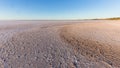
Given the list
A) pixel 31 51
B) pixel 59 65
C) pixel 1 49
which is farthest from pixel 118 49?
pixel 1 49

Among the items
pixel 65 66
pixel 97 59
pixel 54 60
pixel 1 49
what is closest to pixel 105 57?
pixel 97 59

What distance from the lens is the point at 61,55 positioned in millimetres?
4691

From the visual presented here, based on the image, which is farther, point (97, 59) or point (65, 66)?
point (97, 59)

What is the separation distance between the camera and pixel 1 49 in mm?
5395

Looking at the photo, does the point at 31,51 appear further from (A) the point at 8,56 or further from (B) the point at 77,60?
(B) the point at 77,60

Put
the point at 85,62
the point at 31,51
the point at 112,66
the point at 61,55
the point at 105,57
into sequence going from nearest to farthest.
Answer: the point at 112,66, the point at 85,62, the point at 105,57, the point at 61,55, the point at 31,51

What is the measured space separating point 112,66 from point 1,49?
5.16 metres

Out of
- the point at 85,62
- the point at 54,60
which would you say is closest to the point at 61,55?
the point at 54,60

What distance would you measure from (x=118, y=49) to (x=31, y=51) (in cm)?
425

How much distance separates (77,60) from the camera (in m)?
4.21

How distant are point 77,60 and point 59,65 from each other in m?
0.78

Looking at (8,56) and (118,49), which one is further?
(118,49)

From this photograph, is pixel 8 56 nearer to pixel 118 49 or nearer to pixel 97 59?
pixel 97 59

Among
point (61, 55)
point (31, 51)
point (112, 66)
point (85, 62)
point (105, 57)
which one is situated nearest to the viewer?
point (112, 66)
